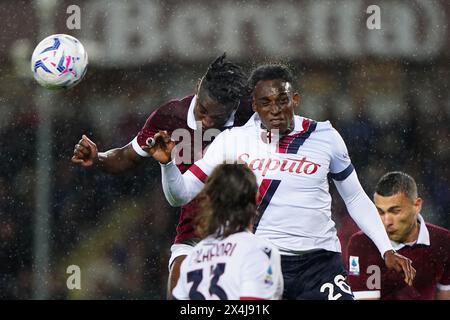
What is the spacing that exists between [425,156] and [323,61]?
1.36m

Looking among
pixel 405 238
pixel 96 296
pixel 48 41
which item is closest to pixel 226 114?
pixel 48 41

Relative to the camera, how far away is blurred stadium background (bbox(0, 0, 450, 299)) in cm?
899

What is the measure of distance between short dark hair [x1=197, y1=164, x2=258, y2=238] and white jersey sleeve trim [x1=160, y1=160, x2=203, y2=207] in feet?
2.75

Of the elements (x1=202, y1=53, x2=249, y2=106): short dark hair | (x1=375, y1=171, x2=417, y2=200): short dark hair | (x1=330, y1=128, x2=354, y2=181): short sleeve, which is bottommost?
(x1=375, y1=171, x2=417, y2=200): short dark hair

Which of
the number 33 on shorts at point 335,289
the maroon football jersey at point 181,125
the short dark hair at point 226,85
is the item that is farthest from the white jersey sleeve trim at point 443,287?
the short dark hair at point 226,85

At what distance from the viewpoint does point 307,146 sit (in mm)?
5582

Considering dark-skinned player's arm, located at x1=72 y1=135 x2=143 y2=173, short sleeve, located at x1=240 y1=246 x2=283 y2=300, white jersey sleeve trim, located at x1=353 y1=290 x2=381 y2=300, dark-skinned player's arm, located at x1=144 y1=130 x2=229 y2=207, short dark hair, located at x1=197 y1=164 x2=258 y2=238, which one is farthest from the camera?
white jersey sleeve trim, located at x1=353 y1=290 x2=381 y2=300

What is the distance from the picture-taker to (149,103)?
31.2 feet

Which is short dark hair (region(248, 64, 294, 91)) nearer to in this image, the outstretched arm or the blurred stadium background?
the outstretched arm

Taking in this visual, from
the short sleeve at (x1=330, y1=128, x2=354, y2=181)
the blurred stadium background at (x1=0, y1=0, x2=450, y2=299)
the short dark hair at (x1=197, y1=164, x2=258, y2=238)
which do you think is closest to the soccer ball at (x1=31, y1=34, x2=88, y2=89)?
the short sleeve at (x1=330, y1=128, x2=354, y2=181)

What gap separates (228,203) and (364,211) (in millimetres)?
1638

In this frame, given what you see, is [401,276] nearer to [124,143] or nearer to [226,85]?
[226,85]

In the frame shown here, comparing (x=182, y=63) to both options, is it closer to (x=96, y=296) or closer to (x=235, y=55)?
(x=235, y=55)

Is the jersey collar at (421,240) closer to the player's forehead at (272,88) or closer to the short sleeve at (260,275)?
the player's forehead at (272,88)
